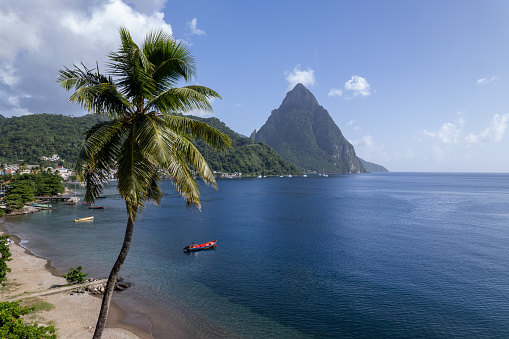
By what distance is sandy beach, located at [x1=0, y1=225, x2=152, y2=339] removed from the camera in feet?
78.1

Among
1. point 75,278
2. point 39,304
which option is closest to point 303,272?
point 75,278

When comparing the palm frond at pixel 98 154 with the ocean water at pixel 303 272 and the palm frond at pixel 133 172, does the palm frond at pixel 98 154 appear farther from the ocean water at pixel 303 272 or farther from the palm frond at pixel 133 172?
the ocean water at pixel 303 272

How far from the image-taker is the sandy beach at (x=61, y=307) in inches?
937

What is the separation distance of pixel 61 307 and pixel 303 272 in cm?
2937

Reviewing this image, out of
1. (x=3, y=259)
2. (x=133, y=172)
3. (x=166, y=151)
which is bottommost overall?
(x=3, y=259)

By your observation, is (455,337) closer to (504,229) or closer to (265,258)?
(265,258)

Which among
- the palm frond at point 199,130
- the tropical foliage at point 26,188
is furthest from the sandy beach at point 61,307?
the tropical foliage at point 26,188

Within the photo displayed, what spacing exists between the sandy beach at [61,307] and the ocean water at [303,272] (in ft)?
6.78

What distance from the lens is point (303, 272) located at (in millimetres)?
40406

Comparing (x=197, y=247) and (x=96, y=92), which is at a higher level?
(x=96, y=92)

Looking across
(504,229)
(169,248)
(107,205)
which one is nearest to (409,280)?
(169,248)

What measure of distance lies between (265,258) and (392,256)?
2173 centimetres

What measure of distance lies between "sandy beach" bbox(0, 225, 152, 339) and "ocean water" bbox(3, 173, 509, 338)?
2.07 metres

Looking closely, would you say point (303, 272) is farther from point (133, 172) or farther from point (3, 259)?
point (133, 172)
